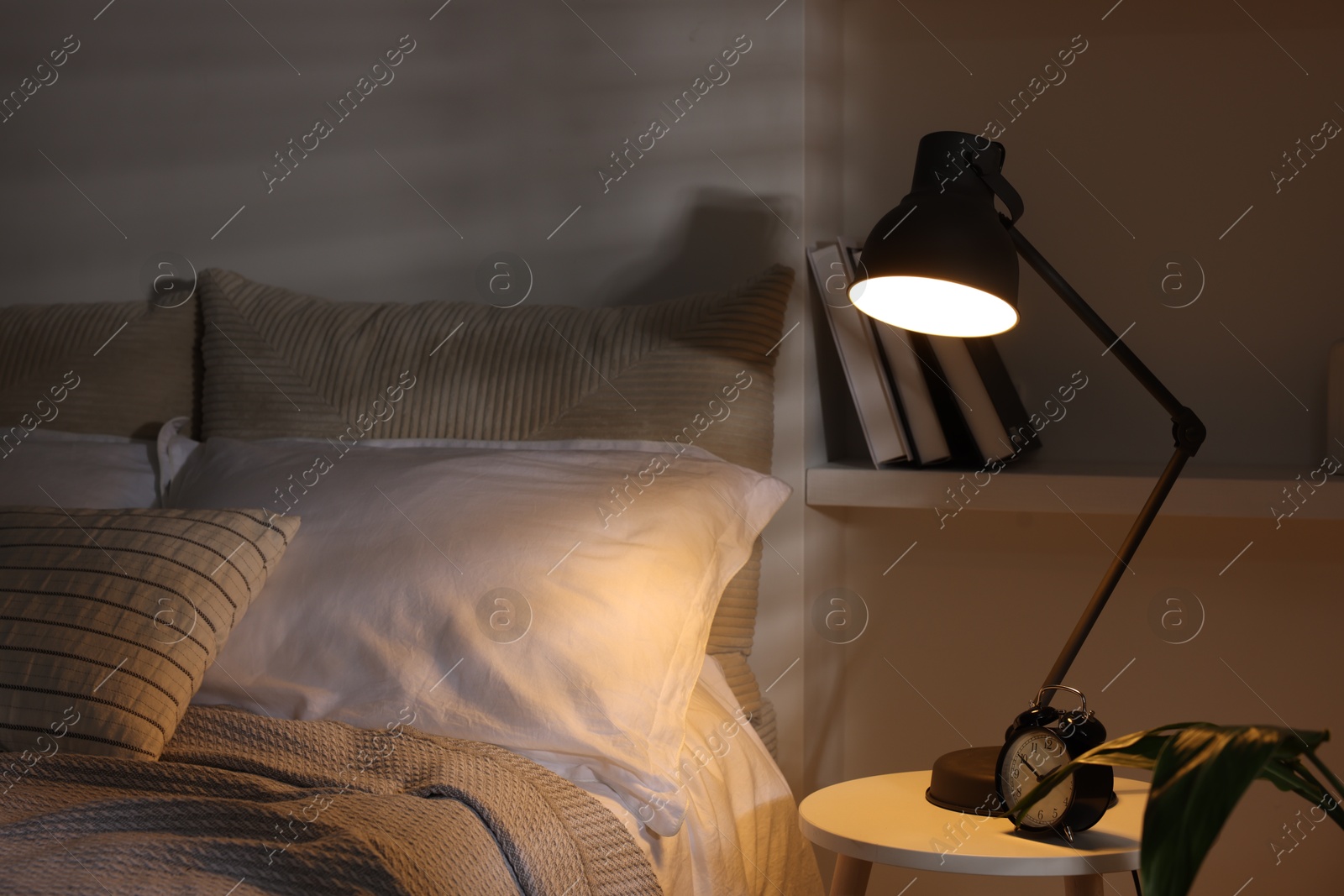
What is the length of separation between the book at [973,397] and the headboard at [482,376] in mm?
238

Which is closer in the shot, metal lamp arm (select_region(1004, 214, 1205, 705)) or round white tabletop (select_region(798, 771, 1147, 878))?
round white tabletop (select_region(798, 771, 1147, 878))

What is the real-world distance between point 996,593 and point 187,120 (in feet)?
5.35

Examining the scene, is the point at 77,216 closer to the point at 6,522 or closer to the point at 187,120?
the point at 187,120

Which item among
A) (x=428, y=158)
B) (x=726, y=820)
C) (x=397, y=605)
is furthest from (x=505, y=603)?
(x=428, y=158)

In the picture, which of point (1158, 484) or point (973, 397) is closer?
point (1158, 484)

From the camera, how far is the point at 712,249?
5.51 feet

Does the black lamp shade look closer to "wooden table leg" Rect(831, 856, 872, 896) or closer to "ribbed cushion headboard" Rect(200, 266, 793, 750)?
"ribbed cushion headboard" Rect(200, 266, 793, 750)

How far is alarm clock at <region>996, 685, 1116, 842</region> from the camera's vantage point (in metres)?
1.10

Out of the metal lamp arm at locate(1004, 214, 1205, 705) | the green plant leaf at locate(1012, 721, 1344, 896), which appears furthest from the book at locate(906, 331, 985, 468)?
the green plant leaf at locate(1012, 721, 1344, 896)

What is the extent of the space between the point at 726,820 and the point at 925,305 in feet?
2.21

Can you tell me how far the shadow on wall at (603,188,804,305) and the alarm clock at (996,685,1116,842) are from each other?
76 centimetres

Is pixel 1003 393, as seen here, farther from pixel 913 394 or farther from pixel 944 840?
pixel 944 840

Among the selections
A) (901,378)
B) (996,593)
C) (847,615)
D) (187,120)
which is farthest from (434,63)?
(996,593)

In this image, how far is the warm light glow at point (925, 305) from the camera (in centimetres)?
137
